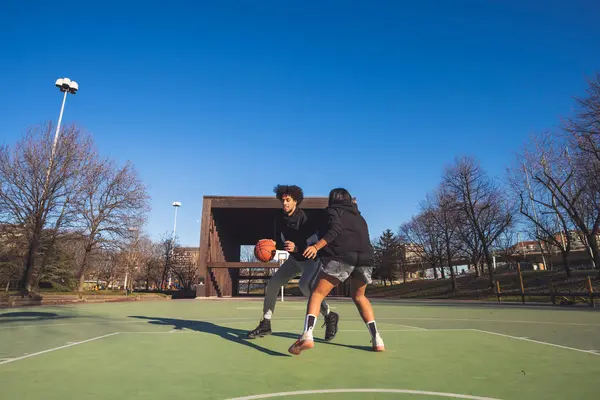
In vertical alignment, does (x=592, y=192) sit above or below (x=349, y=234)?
above

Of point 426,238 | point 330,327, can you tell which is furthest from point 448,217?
point 330,327

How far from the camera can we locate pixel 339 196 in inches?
173

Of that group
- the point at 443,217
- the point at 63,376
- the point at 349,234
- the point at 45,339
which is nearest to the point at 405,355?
the point at 349,234

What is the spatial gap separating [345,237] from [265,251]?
153cm

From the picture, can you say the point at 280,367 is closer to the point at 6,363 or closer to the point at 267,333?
the point at 267,333

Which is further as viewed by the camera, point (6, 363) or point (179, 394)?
point (6, 363)

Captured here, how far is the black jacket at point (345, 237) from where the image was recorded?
4141 millimetres

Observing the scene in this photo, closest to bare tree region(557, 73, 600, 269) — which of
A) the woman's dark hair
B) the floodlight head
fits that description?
the woman's dark hair

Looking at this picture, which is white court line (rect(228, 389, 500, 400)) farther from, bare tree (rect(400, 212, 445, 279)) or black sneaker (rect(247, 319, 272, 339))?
bare tree (rect(400, 212, 445, 279))

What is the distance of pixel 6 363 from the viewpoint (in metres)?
3.64

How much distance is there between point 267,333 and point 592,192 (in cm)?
2837

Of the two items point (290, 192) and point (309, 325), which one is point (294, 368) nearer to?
point (309, 325)

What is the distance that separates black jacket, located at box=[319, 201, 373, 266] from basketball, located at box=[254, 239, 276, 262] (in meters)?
1.16

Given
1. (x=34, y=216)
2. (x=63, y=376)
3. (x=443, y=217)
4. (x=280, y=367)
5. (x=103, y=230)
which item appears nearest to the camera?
(x=63, y=376)
